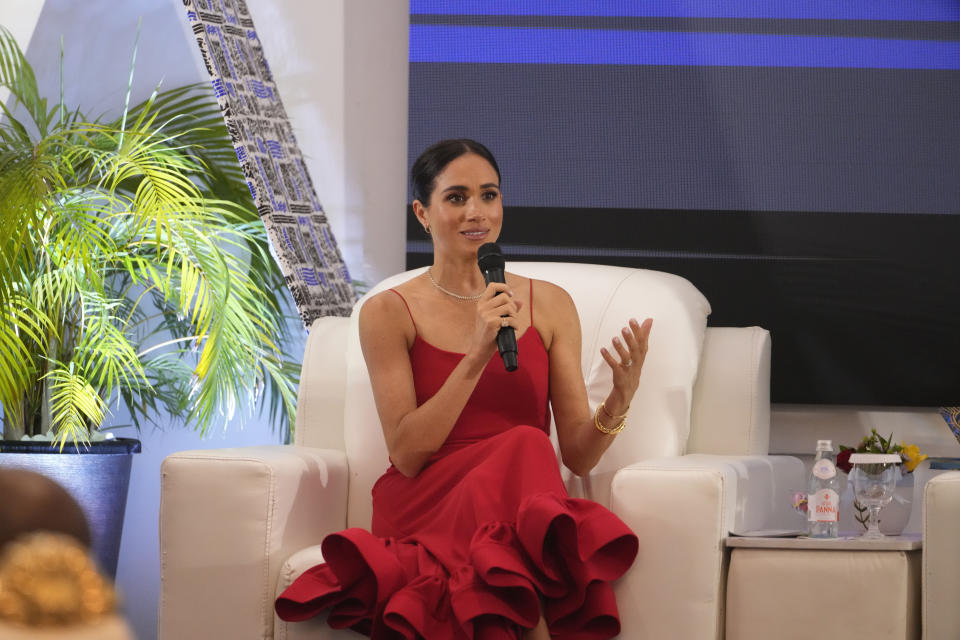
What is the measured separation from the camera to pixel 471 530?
86.4 inches

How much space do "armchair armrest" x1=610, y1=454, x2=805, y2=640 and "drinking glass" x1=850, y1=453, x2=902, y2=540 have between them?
35 centimetres

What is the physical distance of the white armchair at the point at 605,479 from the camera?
216 centimetres

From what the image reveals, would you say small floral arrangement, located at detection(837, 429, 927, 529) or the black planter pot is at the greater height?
small floral arrangement, located at detection(837, 429, 927, 529)

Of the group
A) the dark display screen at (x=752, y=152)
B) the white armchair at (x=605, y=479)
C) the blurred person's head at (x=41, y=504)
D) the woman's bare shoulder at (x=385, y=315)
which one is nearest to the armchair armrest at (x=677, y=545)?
the white armchair at (x=605, y=479)

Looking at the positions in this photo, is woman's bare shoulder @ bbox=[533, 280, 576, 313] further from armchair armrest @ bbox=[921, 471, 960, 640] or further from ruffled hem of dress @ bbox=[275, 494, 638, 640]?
armchair armrest @ bbox=[921, 471, 960, 640]

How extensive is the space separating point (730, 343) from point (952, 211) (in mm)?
1099

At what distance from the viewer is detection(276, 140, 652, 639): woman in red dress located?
6.79 ft

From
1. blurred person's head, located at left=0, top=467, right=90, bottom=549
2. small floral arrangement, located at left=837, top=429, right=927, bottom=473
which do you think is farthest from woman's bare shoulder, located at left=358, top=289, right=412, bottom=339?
blurred person's head, located at left=0, top=467, right=90, bottom=549

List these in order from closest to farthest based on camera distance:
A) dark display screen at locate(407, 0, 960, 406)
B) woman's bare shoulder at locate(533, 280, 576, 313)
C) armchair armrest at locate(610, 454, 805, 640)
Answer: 1. armchair armrest at locate(610, 454, 805, 640)
2. woman's bare shoulder at locate(533, 280, 576, 313)
3. dark display screen at locate(407, 0, 960, 406)

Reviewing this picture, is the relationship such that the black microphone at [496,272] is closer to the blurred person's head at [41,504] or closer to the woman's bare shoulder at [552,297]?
the woman's bare shoulder at [552,297]

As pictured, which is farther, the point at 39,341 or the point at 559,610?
the point at 39,341

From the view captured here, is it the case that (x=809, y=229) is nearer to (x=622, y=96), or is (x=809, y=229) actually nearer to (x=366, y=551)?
(x=622, y=96)

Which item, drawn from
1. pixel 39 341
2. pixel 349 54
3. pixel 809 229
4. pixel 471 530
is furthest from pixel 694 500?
pixel 349 54

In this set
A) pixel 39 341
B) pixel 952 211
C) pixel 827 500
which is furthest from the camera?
pixel 952 211
